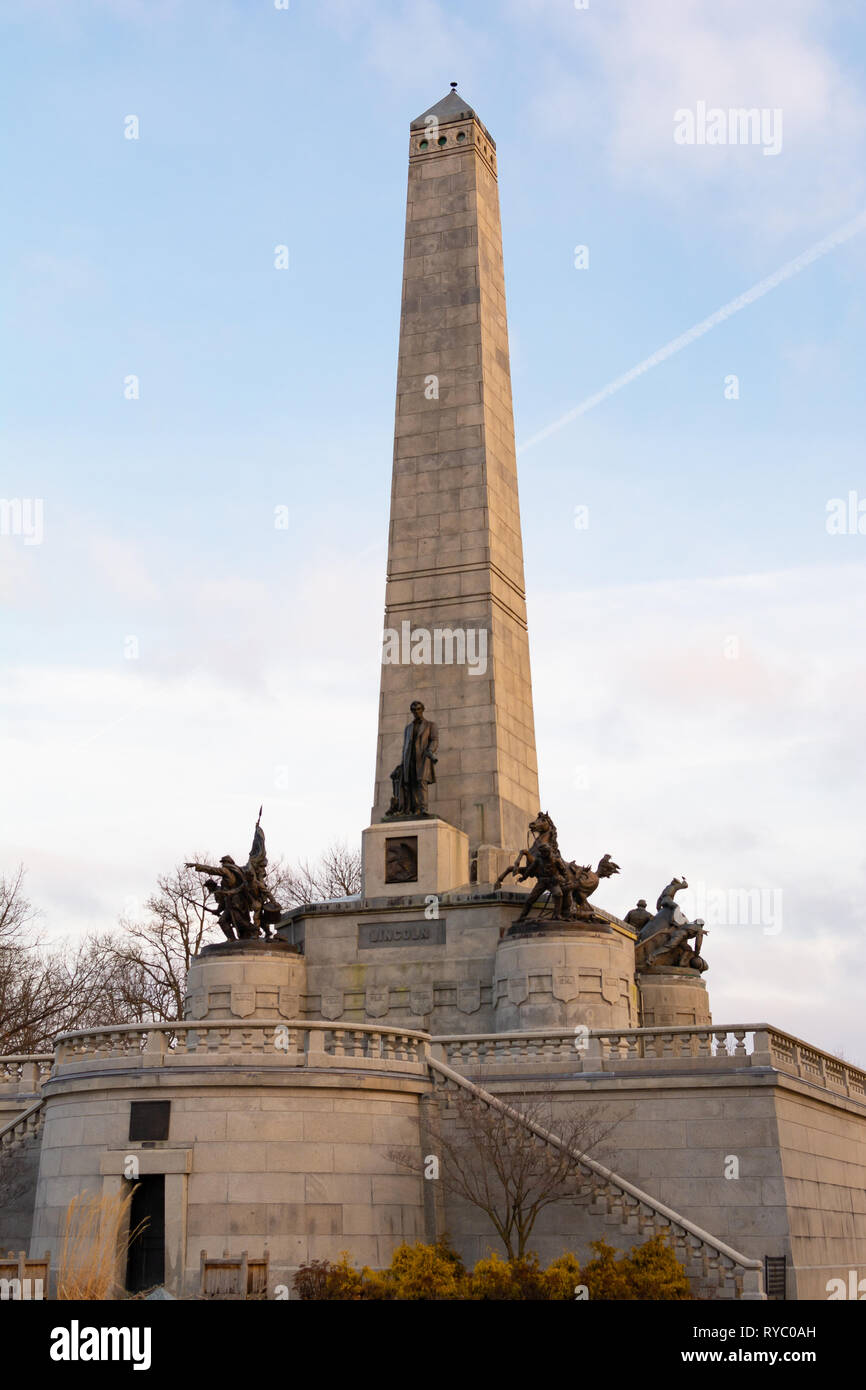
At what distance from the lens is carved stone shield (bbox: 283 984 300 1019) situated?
31.6 m

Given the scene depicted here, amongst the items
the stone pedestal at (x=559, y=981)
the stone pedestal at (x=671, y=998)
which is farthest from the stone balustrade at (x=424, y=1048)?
the stone pedestal at (x=671, y=998)

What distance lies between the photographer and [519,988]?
97.8 feet

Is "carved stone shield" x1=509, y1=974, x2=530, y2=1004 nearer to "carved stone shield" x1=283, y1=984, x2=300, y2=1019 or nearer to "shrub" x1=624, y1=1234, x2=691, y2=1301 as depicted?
"carved stone shield" x1=283, y1=984, x2=300, y2=1019

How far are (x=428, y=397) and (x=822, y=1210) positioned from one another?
68.3ft

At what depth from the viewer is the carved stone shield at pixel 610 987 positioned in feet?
98.7

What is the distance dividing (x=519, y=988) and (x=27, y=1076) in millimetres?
9416

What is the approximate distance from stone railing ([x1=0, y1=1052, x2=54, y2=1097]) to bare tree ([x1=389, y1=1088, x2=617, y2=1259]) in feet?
26.4

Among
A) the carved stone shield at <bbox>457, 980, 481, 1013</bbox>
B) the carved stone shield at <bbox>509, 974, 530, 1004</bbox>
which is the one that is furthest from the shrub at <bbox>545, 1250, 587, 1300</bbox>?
the carved stone shield at <bbox>457, 980, 481, 1013</bbox>

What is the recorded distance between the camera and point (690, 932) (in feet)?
116

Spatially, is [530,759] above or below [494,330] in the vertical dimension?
below
